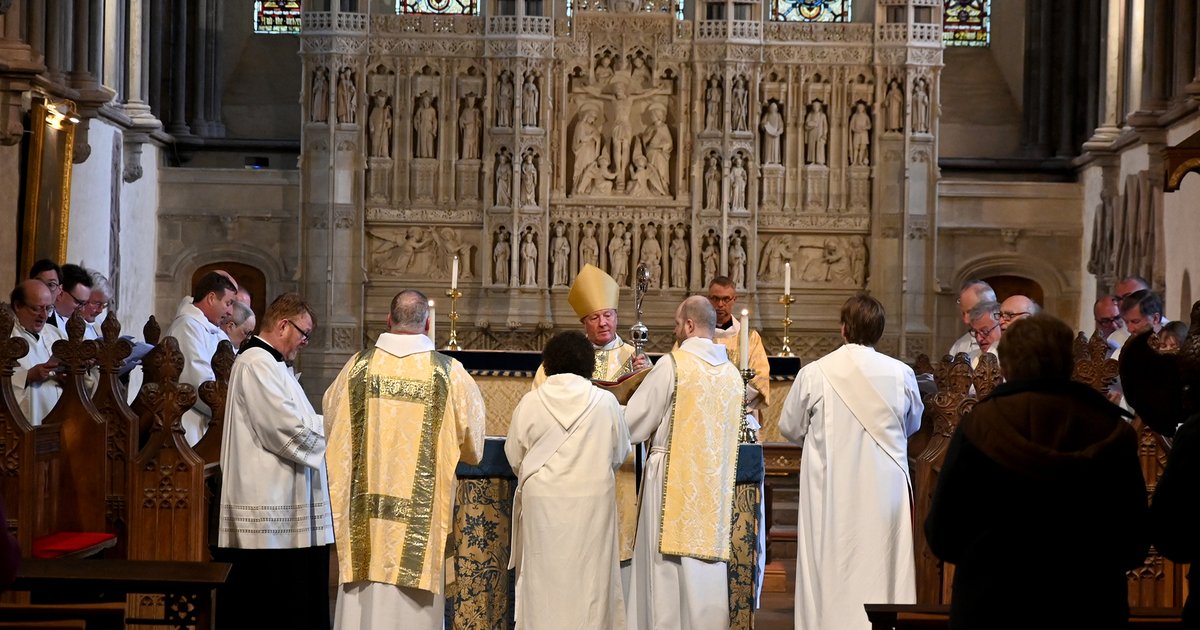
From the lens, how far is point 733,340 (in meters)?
8.88

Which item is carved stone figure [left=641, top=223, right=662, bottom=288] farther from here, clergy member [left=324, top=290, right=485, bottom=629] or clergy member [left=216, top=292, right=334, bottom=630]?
clergy member [left=216, top=292, right=334, bottom=630]

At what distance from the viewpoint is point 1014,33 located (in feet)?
56.2

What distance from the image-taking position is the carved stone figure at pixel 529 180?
49.4 feet

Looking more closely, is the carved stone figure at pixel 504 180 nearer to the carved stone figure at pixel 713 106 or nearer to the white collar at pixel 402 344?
the carved stone figure at pixel 713 106

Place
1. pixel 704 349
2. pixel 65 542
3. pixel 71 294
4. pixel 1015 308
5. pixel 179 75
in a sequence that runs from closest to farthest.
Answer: pixel 65 542
pixel 704 349
pixel 1015 308
pixel 71 294
pixel 179 75

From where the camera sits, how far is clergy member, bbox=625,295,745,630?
6543mm

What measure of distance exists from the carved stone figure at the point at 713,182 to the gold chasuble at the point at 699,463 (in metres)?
8.56

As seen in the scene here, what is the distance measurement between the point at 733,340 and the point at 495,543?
2.72 metres

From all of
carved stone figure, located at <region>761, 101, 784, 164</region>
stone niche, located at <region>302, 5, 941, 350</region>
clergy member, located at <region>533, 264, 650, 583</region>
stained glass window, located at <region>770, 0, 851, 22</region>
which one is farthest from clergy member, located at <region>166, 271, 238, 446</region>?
stained glass window, located at <region>770, 0, 851, 22</region>

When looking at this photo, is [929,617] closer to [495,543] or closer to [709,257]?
[495,543]

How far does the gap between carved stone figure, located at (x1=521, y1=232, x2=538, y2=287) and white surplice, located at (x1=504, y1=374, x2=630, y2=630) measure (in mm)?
8996

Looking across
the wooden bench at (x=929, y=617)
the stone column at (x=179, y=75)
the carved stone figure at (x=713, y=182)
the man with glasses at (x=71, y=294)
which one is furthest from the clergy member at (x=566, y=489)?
the stone column at (x=179, y=75)

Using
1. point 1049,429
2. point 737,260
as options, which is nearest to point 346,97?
point 737,260

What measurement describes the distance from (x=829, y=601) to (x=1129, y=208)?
8.40 metres
